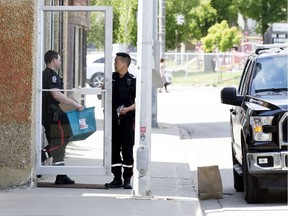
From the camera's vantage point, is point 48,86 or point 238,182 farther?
point 238,182

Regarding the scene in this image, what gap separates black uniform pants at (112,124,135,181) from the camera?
12.7m

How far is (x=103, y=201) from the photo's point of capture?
1136 cm

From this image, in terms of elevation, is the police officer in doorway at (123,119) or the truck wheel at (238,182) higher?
the police officer in doorway at (123,119)

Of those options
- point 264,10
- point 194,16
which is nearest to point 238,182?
point 194,16

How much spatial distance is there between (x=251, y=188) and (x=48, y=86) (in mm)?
3166

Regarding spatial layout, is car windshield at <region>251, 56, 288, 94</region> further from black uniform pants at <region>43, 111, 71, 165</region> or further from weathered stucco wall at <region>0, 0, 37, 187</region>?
weathered stucco wall at <region>0, 0, 37, 187</region>

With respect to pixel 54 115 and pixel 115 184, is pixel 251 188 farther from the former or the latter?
pixel 54 115

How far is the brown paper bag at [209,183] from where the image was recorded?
41.2 ft

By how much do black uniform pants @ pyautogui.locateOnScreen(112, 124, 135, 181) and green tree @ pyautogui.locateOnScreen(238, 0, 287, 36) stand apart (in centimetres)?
4312

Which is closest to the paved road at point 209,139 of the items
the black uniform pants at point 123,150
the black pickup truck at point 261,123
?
the black pickup truck at point 261,123

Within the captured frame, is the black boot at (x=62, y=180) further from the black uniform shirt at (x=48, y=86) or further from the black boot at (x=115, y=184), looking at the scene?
the black uniform shirt at (x=48, y=86)

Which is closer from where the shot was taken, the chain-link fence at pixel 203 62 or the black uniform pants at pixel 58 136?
the black uniform pants at pixel 58 136

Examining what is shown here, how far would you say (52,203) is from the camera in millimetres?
10969

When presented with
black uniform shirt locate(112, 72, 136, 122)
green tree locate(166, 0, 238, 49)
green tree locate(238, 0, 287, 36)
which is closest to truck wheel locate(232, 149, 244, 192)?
black uniform shirt locate(112, 72, 136, 122)
